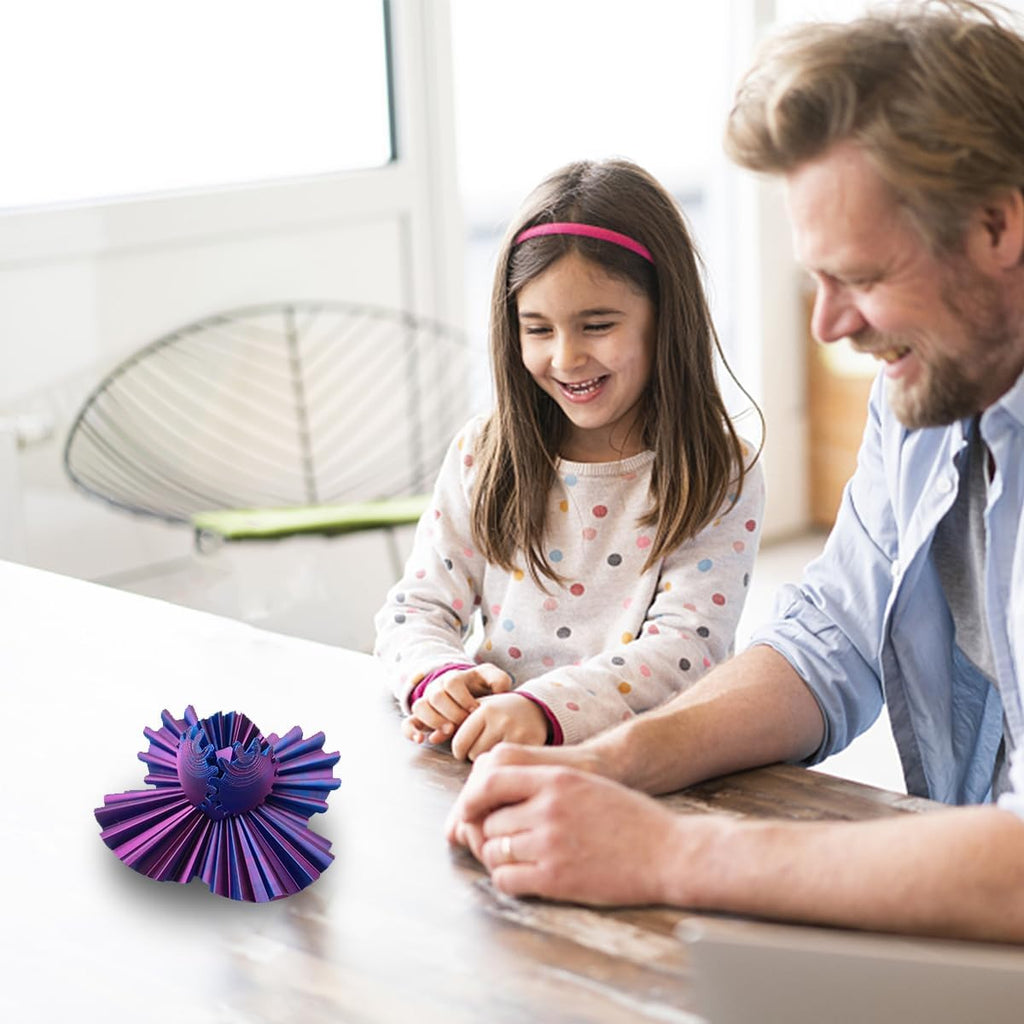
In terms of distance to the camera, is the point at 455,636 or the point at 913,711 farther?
the point at 455,636

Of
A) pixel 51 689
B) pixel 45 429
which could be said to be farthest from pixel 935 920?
pixel 45 429

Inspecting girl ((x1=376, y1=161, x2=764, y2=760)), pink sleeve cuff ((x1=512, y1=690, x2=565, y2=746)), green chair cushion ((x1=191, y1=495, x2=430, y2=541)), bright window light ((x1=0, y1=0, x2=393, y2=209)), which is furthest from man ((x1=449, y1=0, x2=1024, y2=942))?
bright window light ((x1=0, y1=0, x2=393, y2=209))

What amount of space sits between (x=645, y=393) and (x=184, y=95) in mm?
2185

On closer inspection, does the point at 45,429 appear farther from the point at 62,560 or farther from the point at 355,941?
the point at 355,941

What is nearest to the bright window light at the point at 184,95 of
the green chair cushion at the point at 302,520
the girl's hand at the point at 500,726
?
the green chair cushion at the point at 302,520

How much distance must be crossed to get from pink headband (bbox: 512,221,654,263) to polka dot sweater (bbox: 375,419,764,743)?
217 millimetres

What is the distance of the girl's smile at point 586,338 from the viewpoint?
1.63 m

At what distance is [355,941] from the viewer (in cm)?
104

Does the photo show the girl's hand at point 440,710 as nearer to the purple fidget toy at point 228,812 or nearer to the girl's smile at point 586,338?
the purple fidget toy at point 228,812

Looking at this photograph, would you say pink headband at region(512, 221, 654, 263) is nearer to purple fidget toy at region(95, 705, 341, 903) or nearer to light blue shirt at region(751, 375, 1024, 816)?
light blue shirt at region(751, 375, 1024, 816)

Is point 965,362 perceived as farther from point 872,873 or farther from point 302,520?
point 302,520

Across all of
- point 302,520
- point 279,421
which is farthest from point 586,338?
point 279,421

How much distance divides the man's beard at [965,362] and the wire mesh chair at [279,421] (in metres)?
1.97

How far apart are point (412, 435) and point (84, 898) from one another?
289 cm
